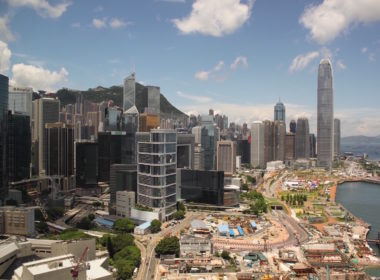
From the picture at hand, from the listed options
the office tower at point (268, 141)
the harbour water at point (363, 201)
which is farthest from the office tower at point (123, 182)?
the office tower at point (268, 141)

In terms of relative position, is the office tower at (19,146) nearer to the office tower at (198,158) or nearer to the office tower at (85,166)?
the office tower at (85,166)

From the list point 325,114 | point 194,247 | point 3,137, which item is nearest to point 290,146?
point 325,114

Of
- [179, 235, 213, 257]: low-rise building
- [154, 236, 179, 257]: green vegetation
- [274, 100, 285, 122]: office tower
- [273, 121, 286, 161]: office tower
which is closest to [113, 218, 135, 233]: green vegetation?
[154, 236, 179, 257]: green vegetation

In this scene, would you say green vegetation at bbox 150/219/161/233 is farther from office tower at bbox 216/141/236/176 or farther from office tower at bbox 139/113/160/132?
office tower at bbox 139/113/160/132

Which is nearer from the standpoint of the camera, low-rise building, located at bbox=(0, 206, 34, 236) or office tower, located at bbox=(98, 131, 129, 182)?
low-rise building, located at bbox=(0, 206, 34, 236)

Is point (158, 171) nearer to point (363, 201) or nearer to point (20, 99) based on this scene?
point (363, 201)

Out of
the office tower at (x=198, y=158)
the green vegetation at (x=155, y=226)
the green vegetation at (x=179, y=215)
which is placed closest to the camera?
the green vegetation at (x=155, y=226)

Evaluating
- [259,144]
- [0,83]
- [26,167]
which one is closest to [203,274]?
[0,83]
